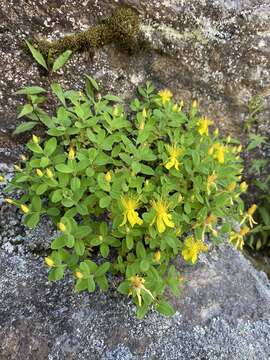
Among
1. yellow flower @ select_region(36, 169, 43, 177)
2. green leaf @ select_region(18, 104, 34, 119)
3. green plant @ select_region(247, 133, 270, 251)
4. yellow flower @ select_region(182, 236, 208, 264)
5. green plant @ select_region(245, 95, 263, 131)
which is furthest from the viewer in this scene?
green plant @ select_region(247, 133, 270, 251)

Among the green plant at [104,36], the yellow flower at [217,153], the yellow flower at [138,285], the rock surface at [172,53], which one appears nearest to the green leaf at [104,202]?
the yellow flower at [138,285]

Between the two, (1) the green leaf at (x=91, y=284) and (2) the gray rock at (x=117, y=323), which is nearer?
(1) the green leaf at (x=91, y=284)

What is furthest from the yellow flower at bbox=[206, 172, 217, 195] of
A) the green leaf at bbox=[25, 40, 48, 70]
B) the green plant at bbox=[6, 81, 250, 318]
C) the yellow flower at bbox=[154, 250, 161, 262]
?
the green leaf at bbox=[25, 40, 48, 70]

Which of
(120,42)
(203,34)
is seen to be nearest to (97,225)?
(120,42)

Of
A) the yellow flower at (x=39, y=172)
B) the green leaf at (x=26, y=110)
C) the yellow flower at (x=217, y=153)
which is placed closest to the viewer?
the yellow flower at (x=39, y=172)

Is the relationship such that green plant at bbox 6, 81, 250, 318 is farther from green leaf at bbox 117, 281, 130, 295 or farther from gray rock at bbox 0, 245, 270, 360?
gray rock at bbox 0, 245, 270, 360

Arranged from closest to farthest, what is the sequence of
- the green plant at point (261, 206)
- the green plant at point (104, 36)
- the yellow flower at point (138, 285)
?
the yellow flower at point (138, 285)
the green plant at point (104, 36)
the green plant at point (261, 206)

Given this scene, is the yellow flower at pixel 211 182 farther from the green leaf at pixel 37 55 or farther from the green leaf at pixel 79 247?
the green leaf at pixel 37 55
